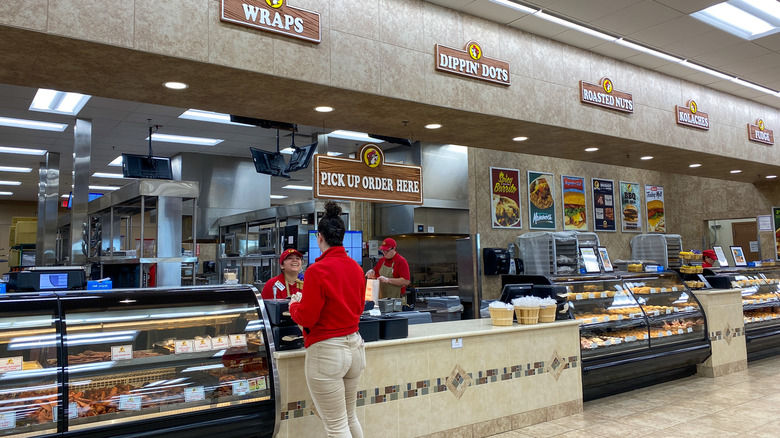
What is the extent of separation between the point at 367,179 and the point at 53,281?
2840 millimetres

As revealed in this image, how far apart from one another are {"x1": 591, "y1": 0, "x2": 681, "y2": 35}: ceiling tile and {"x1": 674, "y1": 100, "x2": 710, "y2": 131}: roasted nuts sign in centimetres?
207

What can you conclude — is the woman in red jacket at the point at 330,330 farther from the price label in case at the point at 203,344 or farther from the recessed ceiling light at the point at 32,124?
the recessed ceiling light at the point at 32,124

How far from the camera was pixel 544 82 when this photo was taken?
5.65 meters

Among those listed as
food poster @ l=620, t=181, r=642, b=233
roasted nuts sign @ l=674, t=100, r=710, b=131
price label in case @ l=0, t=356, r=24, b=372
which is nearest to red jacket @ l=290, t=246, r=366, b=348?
price label in case @ l=0, t=356, r=24, b=372

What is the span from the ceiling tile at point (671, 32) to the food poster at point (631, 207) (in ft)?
18.3

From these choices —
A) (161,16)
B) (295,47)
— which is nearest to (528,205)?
(295,47)

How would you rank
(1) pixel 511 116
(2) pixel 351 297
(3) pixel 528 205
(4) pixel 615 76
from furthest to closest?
(3) pixel 528 205 → (4) pixel 615 76 → (1) pixel 511 116 → (2) pixel 351 297

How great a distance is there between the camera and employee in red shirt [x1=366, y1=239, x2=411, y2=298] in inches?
255

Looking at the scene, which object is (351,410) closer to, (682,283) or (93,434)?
(93,434)

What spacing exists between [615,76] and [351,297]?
16.0 ft

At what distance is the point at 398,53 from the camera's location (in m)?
4.66

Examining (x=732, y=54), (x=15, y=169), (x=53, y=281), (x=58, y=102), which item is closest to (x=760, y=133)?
(x=732, y=54)

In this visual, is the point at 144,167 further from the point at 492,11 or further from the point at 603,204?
the point at 603,204

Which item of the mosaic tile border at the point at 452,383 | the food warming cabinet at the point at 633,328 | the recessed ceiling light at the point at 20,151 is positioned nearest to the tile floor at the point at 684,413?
the food warming cabinet at the point at 633,328
